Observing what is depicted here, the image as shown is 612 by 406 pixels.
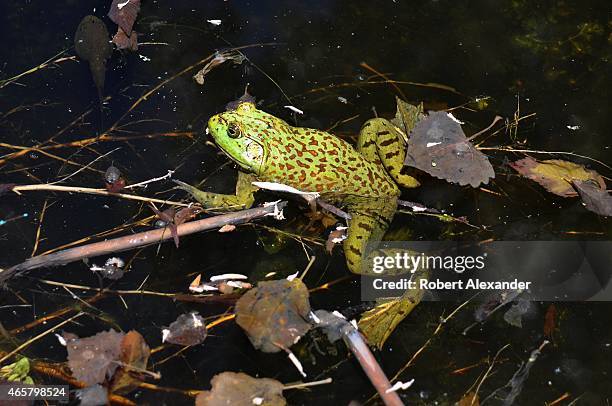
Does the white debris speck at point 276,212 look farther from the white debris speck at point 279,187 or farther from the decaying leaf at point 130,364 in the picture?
the decaying leaf at point 130,364

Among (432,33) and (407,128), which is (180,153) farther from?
(432,33)

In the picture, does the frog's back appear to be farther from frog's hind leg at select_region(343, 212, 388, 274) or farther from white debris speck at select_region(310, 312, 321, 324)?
white debris speck at select_region(310, 312, 321, 324)

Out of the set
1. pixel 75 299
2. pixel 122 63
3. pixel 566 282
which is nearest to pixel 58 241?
pixel 75 299

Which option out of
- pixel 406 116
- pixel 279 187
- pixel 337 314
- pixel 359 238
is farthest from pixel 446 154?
pixel 337 314

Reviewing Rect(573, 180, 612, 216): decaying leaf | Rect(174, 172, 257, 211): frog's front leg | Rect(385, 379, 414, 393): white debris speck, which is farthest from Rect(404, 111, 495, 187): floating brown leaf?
Rect(385, 379, 414, 393): white debris speck

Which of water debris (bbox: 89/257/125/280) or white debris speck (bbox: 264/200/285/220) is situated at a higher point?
white debris speck (bbox: 264/200/285/220)

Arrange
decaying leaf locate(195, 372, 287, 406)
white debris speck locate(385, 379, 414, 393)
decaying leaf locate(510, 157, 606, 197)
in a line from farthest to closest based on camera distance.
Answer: decaying leaf locate(510, 157, 606, 197) → white debris speck locate(385, 379, 414, 393) → decaying leaf locate(195, 372, 287, 406)
